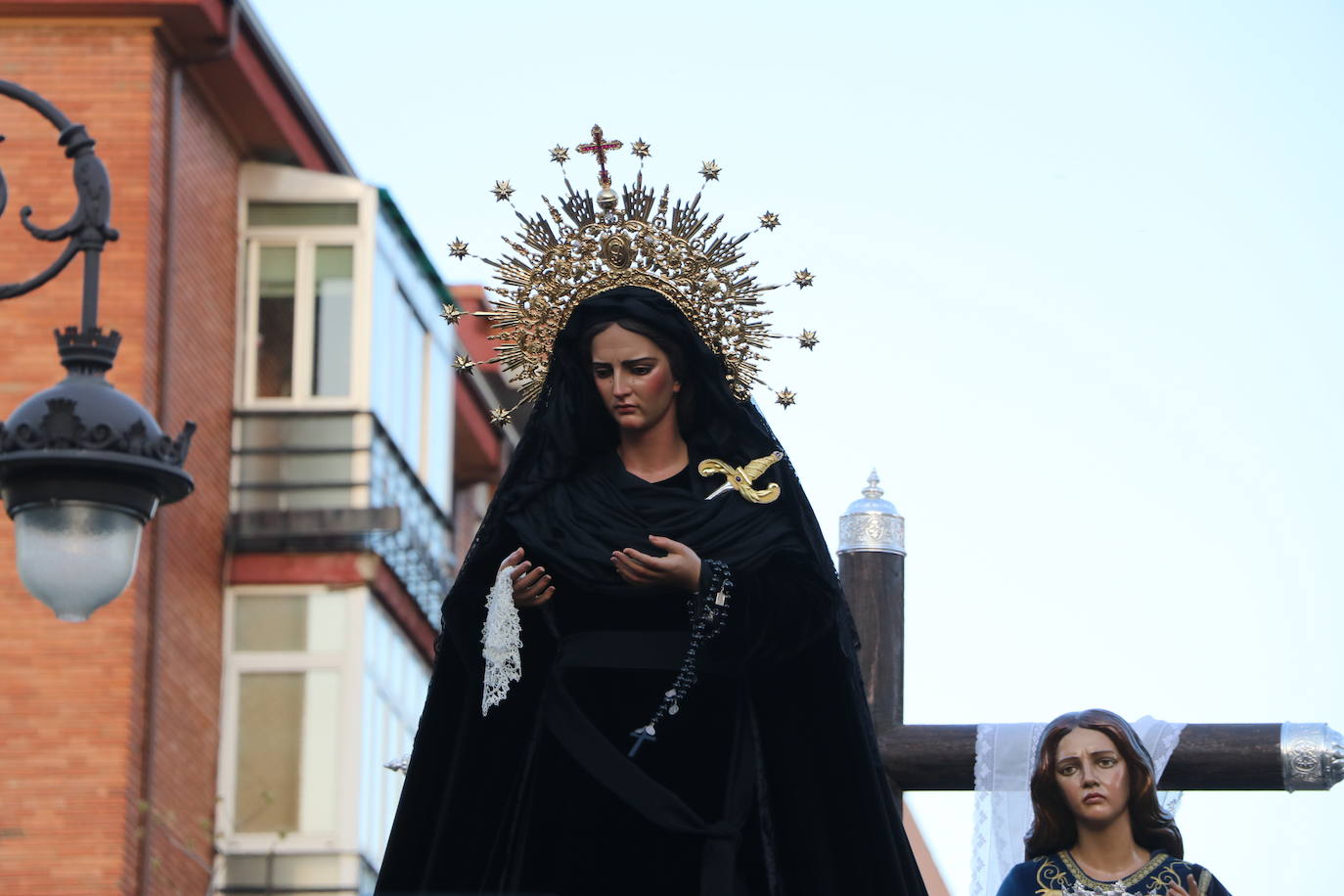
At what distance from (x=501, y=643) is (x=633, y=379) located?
32.1 inches

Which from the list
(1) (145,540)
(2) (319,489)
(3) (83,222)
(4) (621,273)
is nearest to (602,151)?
(4) (621,273)

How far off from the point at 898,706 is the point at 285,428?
574 inches

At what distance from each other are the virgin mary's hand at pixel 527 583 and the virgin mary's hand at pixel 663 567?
231mm

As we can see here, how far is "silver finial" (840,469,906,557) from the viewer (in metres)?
13.4

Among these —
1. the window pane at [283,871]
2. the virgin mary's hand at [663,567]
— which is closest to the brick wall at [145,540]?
the window pane at [283,871]

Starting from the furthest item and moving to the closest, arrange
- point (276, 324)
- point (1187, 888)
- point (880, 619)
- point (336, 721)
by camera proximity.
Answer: point (276, 324), point (336, 721), point (880, 619), point (1187, 888)

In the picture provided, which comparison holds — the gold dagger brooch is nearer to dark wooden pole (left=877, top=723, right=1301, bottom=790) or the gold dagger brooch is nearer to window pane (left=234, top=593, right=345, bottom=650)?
dark wooden pole (left=877, top=723, right=1301, bottom=790)

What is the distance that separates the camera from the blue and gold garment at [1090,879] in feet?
33.1

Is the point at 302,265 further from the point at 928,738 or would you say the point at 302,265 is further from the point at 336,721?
the point at 928,738

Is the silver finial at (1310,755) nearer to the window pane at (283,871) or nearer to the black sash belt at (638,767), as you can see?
the black sash belt at (638,767)

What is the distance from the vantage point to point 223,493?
87.4 feet

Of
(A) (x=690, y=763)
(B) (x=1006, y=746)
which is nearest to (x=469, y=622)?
(A) (x=690, y=763)

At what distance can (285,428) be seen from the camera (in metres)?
27.3

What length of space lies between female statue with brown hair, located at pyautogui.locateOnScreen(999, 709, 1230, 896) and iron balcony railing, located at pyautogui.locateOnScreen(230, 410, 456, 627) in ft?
54.4
